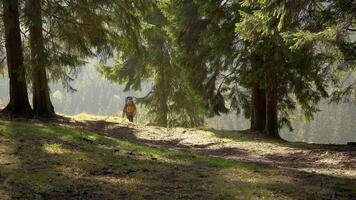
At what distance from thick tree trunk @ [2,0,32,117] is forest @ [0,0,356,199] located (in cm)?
3

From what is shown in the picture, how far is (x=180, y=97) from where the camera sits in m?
28.7

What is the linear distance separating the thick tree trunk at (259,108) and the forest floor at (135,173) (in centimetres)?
700

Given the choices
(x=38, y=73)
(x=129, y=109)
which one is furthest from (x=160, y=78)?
(x=38, y=73)

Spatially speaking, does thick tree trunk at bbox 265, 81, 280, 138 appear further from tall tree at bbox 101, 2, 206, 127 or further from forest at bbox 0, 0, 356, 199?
tall tree at bbox 101, 2, 206, 127

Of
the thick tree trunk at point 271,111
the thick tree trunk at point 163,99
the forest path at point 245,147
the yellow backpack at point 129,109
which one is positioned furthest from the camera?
the thick tree trunk at point 163,99

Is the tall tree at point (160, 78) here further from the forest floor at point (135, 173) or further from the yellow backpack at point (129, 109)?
the forest floor at point (135, 173)

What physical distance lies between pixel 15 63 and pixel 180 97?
1495 centimetres

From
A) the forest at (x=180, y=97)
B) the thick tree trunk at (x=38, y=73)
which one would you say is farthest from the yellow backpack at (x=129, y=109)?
the thick tree trunk at (x=38, y=73)

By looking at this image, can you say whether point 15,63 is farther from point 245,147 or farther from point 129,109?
point 129,109

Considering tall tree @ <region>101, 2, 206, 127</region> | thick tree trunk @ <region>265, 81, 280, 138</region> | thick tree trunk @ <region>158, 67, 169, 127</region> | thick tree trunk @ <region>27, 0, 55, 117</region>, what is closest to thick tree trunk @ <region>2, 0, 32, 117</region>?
thick tree trunk @ <region>27, 0, 55, 117</region>

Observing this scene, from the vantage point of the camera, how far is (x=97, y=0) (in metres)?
15.4

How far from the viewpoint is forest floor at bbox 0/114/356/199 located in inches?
263

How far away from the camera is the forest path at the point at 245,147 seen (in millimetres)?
11234

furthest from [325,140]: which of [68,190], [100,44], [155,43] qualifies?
[68,190]
